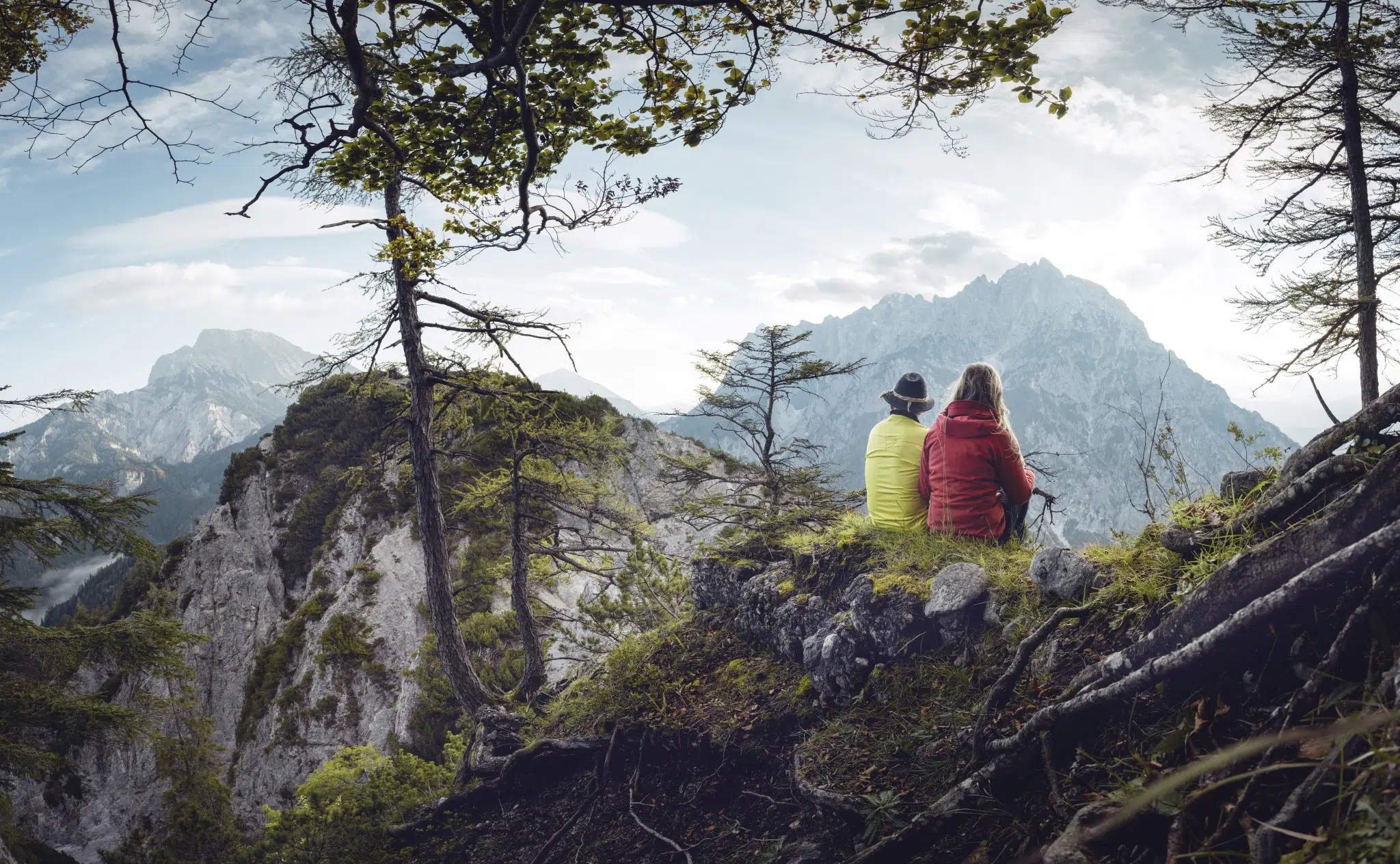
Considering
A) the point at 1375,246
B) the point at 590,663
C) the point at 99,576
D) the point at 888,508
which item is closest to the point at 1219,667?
the point at 888,508

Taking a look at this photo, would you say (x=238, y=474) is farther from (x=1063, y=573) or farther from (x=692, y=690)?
(x=1063, y=573)

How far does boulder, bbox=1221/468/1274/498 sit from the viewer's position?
3455mm

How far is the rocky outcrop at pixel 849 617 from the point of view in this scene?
3.90 meters

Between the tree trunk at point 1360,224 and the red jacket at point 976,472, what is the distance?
27.7ft

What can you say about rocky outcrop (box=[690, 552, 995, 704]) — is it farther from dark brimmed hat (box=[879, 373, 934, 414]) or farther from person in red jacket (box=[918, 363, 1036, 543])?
dark brimmed hat (box=[879, 373, 934, 414])

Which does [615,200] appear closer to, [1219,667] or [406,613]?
[1219,667]

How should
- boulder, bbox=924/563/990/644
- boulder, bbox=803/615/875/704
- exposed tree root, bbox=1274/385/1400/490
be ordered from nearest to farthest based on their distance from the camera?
exposed tree root, bbox=1274/385/1400/490 → boulder, bbox=924/563/990/644 → boulder, bbox=803/615/875/704

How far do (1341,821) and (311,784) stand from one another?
781 cm

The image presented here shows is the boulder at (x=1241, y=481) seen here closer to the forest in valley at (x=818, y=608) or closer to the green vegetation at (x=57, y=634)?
the forest in valley at (x=818, y=608)

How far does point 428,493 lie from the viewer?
30.5 ft

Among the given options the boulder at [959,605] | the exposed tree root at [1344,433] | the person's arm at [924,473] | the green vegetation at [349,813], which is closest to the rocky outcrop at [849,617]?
the boulder at [959,605]

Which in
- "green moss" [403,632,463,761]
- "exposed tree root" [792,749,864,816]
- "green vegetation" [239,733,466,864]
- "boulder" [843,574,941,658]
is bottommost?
"green moss" [403,632,463,761]

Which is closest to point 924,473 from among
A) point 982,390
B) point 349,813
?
point 982,390

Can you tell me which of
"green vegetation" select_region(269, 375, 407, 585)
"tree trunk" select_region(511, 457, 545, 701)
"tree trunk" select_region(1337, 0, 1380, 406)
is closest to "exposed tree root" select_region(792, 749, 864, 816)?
"tree trunk" select_region(511, 457, 545, 701)
